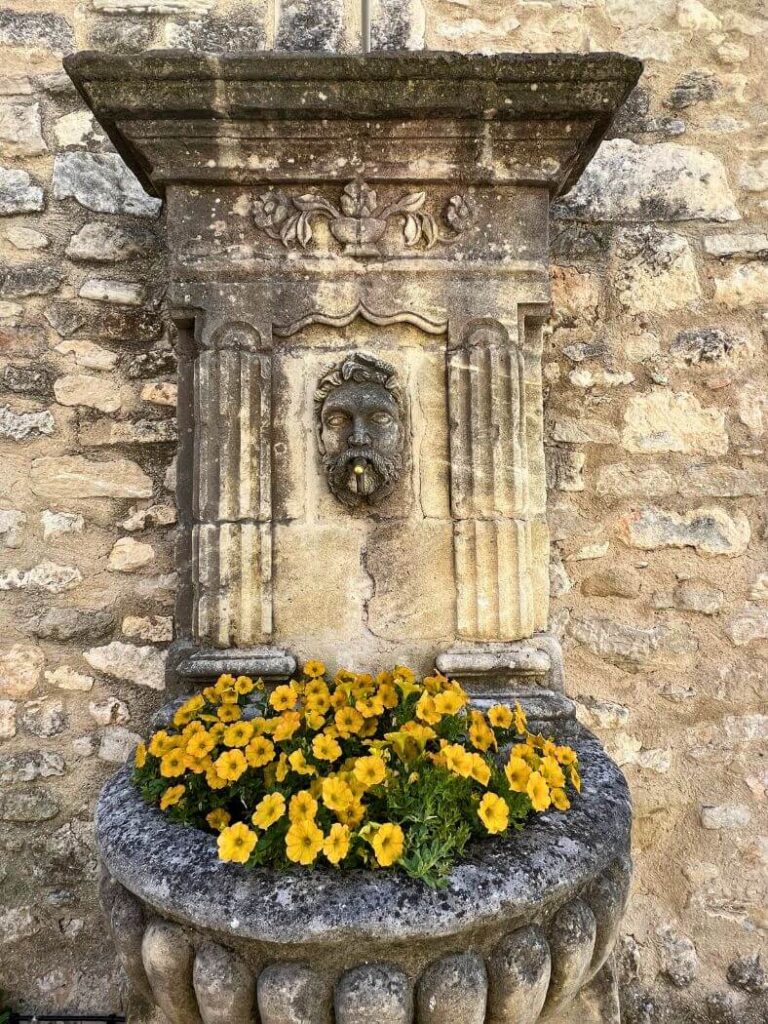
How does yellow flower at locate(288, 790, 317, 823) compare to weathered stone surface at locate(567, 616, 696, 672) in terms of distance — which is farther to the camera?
weathered stone surface at locate(567, 616, 696, 672)

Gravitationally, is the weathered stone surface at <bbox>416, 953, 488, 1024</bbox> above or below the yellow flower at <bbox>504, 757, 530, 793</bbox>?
below

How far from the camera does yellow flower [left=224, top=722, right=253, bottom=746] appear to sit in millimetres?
1619

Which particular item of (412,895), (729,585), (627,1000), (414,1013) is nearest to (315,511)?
(412,895)

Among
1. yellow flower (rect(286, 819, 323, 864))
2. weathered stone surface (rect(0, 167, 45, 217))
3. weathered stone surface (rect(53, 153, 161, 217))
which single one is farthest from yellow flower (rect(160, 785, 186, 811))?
weathered stone surface (rect(0, 167, 45, 217))

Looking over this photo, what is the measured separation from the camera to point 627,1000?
2.39 metres

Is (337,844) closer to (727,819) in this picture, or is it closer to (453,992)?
(453,992)

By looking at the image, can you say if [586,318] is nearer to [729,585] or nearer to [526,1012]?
[729,585]

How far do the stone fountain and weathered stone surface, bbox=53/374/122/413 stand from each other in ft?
1.83

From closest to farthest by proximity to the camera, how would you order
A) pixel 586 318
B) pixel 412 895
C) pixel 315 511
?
pixel 412 895, pixel 315 511, pixel 586 318

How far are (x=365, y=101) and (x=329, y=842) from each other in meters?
1.89

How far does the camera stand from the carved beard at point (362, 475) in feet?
6.32

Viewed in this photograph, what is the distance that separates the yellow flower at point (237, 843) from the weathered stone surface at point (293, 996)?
22 cm

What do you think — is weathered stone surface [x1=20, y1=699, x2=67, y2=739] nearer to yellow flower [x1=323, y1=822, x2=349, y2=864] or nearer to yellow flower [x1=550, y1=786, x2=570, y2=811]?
yellow flower [x1=323, y1=822, x2=349, y2=864]

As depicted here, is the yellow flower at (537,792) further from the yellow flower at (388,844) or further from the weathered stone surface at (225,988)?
the weathered stone surface at (225,988)
